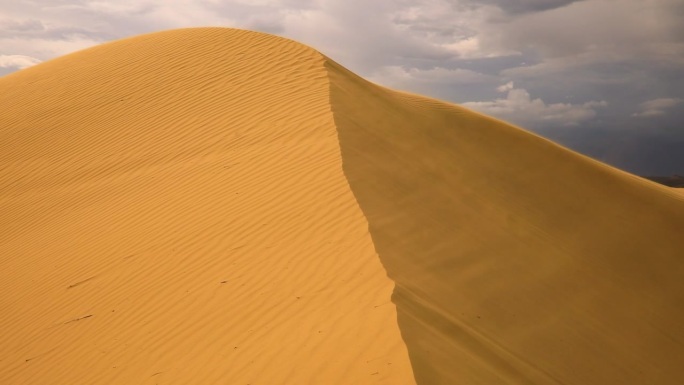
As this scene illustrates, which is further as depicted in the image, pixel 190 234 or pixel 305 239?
pixel 190 234

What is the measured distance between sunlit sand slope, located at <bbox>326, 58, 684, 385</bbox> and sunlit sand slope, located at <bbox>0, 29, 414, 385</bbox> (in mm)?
405

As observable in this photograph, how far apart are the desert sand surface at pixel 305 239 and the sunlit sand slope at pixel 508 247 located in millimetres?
42

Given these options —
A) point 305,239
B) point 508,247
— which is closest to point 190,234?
point 305,239

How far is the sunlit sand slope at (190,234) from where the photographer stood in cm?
527

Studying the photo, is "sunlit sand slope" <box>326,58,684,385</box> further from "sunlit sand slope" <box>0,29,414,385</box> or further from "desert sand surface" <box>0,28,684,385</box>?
"sunlit sand slope" <box>0,29,414,385</box>

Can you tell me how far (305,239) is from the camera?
23.1 feet

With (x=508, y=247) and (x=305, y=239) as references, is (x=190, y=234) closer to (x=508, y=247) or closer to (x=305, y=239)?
(x=305, y=239)

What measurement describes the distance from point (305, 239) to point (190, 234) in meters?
1.63

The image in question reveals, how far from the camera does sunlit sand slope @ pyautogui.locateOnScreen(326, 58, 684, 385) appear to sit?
5969mm

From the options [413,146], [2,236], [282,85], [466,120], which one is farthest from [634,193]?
[2,236]

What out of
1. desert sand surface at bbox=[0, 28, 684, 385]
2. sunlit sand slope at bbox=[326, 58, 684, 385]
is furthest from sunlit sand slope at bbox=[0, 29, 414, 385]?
sunlit sand slope at bbox=[326, 58, 684, 385]

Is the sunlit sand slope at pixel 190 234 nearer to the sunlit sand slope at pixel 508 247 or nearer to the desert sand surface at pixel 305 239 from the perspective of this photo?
the desert sand surface at pixel 305 239

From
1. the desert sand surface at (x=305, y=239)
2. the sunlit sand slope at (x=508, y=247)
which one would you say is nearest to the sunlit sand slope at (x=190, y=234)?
the desert sand surface at (x=305, y=239)

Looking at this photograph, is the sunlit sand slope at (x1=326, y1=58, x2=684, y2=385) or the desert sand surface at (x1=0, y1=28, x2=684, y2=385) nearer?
the desert sand surface at (x1=0, y1=28, x2=684, y2=385)
